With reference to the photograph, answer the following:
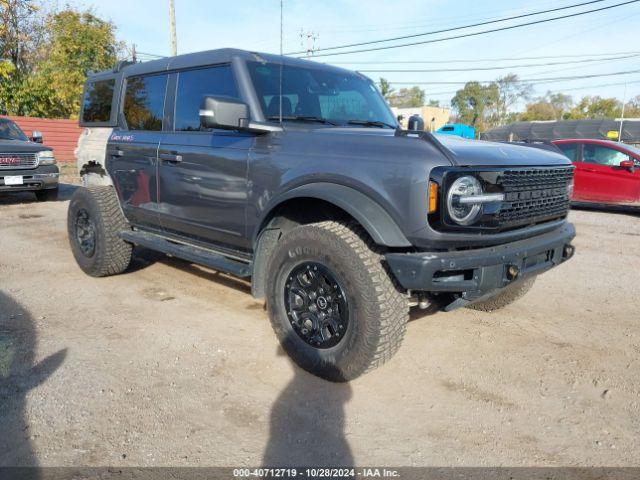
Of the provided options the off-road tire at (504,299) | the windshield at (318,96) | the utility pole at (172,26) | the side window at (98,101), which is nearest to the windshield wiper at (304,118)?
the windshield at (318,96)

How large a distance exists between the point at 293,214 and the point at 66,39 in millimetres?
23868

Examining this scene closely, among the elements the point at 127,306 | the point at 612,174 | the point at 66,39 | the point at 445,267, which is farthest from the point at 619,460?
the point at 66,39

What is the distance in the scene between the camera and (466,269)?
8.89 ft

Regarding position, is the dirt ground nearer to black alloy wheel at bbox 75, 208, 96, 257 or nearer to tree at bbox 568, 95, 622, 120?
black alloy wheel at bbox 75, 208, 96, 257

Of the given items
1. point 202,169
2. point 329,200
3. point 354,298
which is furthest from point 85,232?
point 354,298

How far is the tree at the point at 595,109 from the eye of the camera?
6600 cm

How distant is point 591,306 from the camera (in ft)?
15.2

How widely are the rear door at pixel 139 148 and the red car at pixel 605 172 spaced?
8332 mm

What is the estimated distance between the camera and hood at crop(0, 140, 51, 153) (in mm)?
9867

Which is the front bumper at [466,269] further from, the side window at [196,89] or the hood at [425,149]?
the side window at [196,89]

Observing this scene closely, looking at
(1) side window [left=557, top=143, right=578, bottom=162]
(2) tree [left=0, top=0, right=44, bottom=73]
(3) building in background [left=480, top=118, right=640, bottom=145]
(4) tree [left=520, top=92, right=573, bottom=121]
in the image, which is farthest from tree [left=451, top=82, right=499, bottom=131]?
(1) side window [left=557, top=143, right=578, bottom=162]

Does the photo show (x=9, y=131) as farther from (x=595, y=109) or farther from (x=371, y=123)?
(x=595, y=109)

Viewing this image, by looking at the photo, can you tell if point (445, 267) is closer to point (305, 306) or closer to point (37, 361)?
point (305, 306)

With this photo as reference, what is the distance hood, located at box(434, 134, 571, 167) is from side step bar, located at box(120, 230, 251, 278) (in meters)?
1.68
